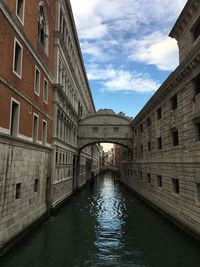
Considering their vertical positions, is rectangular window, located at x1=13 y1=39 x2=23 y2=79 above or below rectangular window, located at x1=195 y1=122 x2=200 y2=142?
above

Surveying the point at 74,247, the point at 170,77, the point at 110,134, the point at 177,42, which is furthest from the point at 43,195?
the point at 110,134

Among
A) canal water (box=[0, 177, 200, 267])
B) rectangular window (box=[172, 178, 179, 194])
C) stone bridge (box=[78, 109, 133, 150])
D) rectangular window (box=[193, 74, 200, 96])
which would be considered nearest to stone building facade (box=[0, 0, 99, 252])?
canal water (box=[0, 177, 200, 267])

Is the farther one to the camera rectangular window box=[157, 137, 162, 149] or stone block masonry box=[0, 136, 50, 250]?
rectangular window box=[157, 137, 162, 149]

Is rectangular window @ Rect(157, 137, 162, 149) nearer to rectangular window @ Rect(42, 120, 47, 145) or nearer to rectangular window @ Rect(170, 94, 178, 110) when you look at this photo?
rectangular window @ Rect(170, 94, 178, 110)

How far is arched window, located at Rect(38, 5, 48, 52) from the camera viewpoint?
15.5 m

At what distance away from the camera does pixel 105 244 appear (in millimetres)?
11539

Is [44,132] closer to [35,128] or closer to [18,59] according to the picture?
[35,128]

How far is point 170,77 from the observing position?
52.2 feet

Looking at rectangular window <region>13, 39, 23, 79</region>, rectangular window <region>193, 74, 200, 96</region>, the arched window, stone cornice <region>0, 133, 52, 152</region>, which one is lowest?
stone cornice <region>0, 133, 52, 152</region>

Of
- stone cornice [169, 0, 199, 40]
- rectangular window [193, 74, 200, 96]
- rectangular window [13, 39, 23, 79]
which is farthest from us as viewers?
stone cornice [169, 0, 199, 40]

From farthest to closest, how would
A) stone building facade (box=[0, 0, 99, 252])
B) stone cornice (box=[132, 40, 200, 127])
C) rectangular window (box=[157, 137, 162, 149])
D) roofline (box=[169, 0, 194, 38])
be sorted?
rectangular window (box=[157, 137, 162, 149]) → roofline (box=[169, 0, 194, 38]) → stone cornice (box=[132, 40, 200, 127]) → stone building facade (box=[0, 0, 99, 252])

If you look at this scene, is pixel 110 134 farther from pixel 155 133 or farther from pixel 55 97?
pixel 55 97

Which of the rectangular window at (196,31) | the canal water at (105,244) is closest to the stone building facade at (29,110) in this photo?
the canal water at (105,244)

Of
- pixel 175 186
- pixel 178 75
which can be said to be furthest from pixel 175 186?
pixel 178 75
